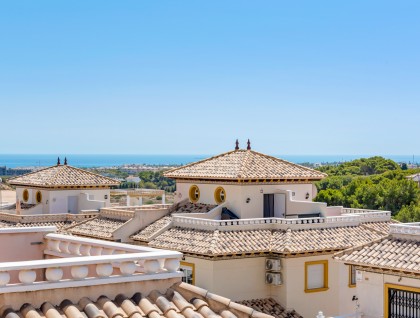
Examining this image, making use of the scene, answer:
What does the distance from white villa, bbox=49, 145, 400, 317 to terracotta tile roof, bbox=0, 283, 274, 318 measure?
1421 cm

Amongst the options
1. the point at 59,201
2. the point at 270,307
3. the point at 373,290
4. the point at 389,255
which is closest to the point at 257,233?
the point at 270,307

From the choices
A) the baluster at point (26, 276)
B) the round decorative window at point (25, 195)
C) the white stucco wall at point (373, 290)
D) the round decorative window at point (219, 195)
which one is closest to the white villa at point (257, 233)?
the round decorative window at point (219, 195)

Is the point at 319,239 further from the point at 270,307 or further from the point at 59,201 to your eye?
the point at 59,201

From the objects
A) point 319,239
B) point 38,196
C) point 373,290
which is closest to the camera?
point 373,290

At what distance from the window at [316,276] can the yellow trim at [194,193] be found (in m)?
7.44

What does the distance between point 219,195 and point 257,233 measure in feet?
14.0

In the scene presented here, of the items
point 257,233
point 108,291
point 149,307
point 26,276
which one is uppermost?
point 26,276

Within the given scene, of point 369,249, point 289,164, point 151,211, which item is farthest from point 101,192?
point 369,249

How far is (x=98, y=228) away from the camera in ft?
103

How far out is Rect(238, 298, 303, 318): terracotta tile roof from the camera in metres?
24.8

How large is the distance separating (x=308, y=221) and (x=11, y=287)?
65.0 ft

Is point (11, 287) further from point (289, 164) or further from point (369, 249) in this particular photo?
point (289, 164)

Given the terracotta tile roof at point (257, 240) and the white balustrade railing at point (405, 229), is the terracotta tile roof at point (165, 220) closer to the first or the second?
the terracotta tile roof at point (257, 240)

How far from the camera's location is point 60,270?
8.12 metres
